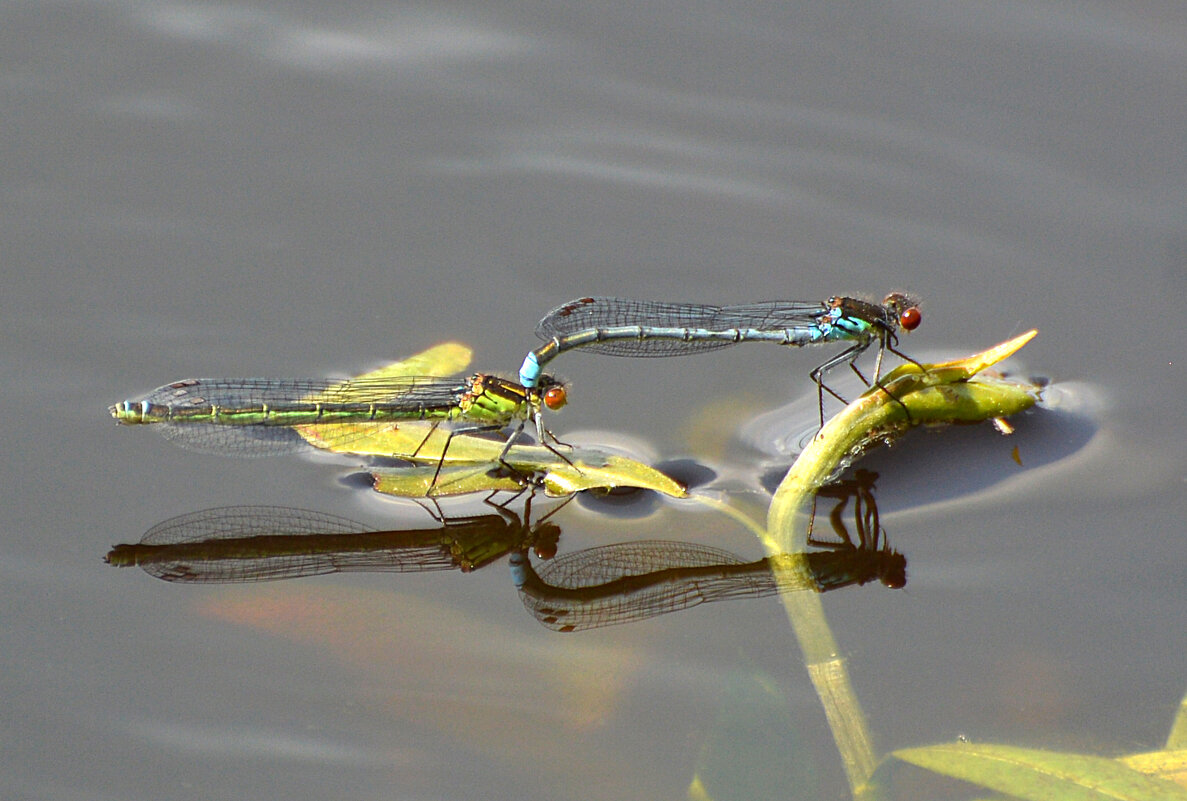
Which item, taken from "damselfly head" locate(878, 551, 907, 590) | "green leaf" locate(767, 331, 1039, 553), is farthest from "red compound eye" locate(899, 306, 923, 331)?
"damselfly head" locate(878, 551, 907, 590)

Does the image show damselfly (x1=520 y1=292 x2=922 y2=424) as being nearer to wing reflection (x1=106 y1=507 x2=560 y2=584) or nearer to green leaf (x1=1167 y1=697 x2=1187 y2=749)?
wing reflection (x1=106 y1=507 x2=560 y2=584)

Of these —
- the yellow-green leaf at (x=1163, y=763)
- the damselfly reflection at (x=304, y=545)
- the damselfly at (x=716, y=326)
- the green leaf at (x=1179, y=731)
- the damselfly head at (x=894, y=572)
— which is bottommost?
the yellow-green leaf at (x=1163, y=763)

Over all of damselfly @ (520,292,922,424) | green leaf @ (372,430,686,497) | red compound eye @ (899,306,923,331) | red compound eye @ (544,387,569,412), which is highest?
damselfly @ (520,292,922,424)

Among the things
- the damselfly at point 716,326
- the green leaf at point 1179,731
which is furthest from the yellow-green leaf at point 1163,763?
the damselfly at point 716,326

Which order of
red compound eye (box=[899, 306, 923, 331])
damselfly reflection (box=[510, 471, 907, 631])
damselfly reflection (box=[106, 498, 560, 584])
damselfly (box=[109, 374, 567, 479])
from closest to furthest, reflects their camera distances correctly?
damselfly reflection (box=[510, 471, 907, 631]), damselfly reflection (box=[106, 498, 560, 584]), damselfly (box=[109, 374, 567, 479]), red compound eye (box=[899, 306, 923, 331])

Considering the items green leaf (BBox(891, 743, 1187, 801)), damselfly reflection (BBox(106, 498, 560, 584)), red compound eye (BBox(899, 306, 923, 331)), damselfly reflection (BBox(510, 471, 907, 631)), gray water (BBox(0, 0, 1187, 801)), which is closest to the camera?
green leaf (BBox(891, 743, 1187, 801))

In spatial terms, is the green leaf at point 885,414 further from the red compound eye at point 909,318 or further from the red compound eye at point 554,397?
the red compound eye at point 554,397

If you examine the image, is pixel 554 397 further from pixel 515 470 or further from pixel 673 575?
pixel 673 575
